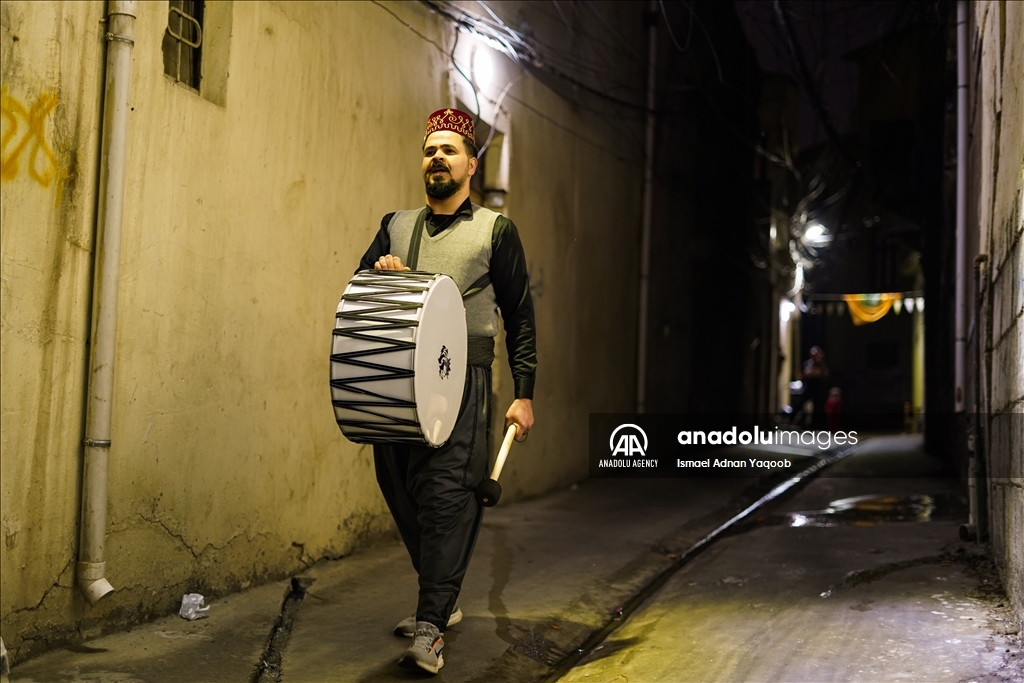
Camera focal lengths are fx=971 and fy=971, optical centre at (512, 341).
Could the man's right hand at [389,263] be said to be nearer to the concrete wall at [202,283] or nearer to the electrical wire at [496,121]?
the concrete wall at [202,283]

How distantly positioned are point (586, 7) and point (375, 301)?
6727 mm

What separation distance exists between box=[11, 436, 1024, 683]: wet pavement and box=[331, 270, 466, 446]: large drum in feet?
2.83

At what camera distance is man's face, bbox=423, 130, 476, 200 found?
3617 millimetres

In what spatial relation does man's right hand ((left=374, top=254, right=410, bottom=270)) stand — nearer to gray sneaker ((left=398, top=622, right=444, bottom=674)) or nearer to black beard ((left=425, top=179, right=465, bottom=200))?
black beard ((left=425, top=179, right=465, bottom=200))

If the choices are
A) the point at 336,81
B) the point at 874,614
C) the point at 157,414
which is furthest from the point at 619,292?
the point at 157,414

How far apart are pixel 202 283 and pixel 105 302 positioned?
0.63 meters

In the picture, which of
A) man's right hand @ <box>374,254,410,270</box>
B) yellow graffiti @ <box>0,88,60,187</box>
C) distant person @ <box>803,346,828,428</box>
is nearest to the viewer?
yellow graffiti @ <box>0,88,60,187</box>

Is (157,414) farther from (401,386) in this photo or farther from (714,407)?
(714,407)

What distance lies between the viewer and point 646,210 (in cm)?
1116

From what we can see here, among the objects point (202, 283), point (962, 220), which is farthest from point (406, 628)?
point (962, 220)

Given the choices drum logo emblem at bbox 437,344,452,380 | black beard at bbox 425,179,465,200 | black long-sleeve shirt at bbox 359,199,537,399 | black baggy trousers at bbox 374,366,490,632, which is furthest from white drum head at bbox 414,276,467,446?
black beard at bbox 425,179,465,200

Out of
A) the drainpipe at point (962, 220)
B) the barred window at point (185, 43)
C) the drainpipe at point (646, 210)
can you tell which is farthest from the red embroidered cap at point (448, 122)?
the drainpipe at point (646, 210)

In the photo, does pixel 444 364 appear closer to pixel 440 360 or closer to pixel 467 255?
pixel 440 360

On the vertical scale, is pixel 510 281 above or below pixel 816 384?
above
